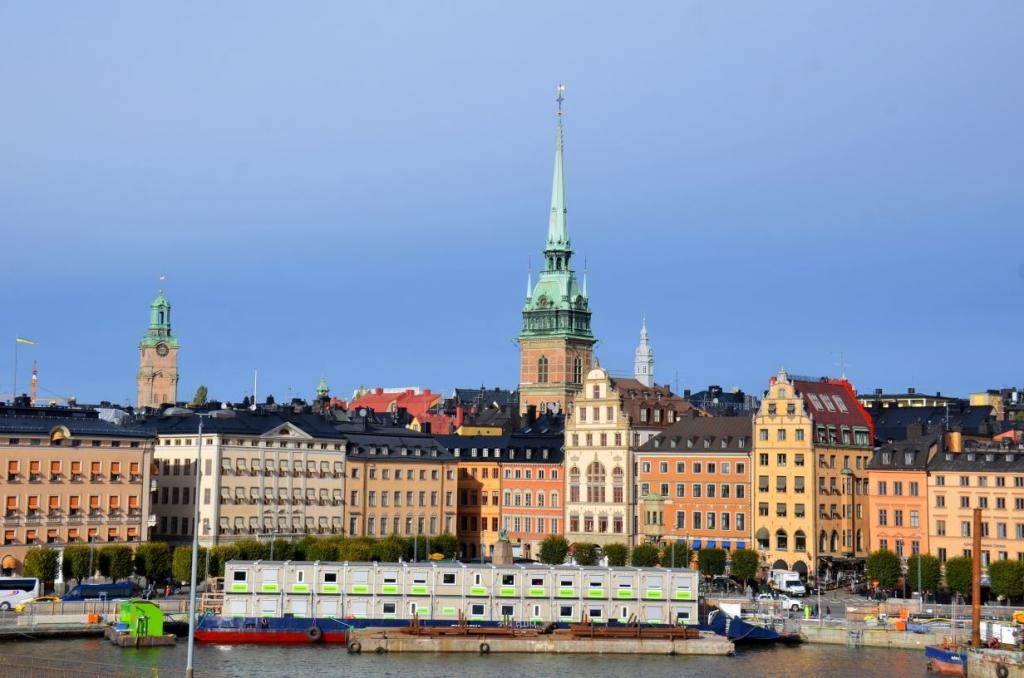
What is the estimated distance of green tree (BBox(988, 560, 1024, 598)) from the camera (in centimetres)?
11300

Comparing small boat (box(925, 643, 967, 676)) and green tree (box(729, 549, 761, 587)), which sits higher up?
green tree (box(729, 549, 761, 587))

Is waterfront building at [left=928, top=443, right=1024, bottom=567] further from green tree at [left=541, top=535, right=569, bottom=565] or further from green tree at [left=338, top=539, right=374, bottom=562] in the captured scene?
green tree at [left=338, top=539, right=374, bottom=562]

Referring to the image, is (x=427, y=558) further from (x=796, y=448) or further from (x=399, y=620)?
(x=399, y=620)

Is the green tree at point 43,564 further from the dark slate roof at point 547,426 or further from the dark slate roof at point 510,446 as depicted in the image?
the dark slate roof at point 547,426

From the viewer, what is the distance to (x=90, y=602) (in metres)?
99.3

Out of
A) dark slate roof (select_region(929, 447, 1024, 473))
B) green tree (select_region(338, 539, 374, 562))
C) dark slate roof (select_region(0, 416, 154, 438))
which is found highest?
dark slate roof (select_region(0, 416, 154, 438))

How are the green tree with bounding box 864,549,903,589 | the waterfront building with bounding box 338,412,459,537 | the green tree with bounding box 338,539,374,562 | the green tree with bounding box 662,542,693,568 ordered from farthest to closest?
1. the waterfront building with bounding box 338,412,459,537
2. the green tree with bounding box 662,542,693,568
3. the green tree with bounding box 338,539,374,562
4. the green tree with bounding box 864,549,903,589

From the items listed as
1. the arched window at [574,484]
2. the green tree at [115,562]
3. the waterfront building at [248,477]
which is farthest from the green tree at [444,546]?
the green tree at [115,562]

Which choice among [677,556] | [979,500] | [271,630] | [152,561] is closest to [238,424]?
[152,561]

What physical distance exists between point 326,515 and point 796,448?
4036cm

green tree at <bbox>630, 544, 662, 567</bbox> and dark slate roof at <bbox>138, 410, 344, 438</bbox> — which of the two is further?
dark slate roof at <bbox>138, 410, 344, 438</bbox>

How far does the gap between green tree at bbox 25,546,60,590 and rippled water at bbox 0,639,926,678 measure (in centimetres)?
2111

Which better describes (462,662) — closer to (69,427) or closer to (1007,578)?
(1007,578)

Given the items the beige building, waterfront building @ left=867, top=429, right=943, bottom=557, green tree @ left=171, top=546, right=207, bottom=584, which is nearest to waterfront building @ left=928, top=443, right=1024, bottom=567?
waterfront building @ left=867, top=429, right=943, bottom=557
